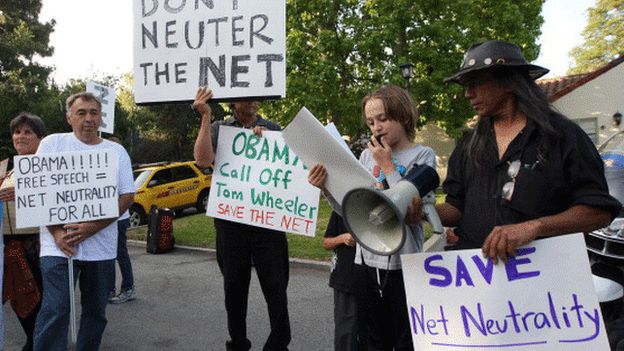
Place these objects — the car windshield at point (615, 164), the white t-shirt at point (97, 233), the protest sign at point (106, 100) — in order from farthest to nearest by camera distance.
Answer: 1. the protest sign at point (106, 100)
2. the car windshield at point (615, 164)
3. the white t-shirt at point (97, 233)

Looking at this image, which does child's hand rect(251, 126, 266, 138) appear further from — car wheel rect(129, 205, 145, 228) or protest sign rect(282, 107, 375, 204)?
car wheel rect(129, 205, 145, 228)

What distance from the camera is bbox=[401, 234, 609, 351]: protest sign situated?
1.66 m

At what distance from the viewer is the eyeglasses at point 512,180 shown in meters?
1.81

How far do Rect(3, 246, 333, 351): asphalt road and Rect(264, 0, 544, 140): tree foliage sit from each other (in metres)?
11.3

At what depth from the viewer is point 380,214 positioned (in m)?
1.79

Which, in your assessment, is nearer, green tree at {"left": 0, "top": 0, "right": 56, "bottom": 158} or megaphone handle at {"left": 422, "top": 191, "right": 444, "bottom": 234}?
megaphone handle at {"left": 422, "top": 191, "right": 444, "bottom": 234}

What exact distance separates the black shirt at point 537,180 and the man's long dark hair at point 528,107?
1 centimetres

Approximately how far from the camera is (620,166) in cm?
449

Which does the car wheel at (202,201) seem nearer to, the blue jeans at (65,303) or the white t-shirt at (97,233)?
the white t-shirt at (97,233)

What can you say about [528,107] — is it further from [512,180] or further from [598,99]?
[598,99]

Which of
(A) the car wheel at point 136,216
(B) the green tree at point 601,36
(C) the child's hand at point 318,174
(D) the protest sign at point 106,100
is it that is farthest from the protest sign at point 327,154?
(B) the green tree at point 601,36

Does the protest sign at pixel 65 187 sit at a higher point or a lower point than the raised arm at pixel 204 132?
lower

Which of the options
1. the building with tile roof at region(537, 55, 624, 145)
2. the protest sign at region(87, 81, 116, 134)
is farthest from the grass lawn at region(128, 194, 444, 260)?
the building with tile roof at region(537, 55, 624, 145)

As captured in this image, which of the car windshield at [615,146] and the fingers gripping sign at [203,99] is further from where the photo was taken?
the car windshield at [615,146]
